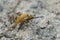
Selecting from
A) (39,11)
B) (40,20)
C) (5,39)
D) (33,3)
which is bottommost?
(5,39)

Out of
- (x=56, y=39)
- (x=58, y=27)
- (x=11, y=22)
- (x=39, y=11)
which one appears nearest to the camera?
(x=56, y=39)

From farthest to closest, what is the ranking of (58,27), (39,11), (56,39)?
(39,11) → (58,27) → (56,39)

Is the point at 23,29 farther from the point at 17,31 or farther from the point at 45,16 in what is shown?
the point at 45,16

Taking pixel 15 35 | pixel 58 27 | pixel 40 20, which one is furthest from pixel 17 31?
pixel 58 27

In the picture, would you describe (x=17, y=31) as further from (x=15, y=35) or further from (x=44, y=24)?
(x=44, y=24)

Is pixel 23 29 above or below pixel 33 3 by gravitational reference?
below

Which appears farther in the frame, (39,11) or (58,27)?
(39,11)

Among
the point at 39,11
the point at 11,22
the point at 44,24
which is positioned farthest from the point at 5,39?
the point at 39,11
